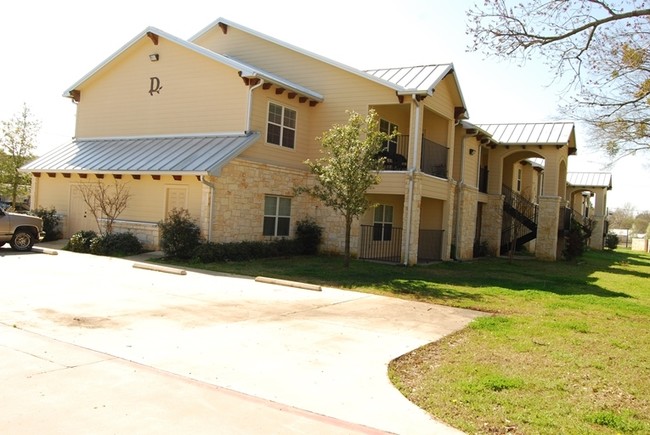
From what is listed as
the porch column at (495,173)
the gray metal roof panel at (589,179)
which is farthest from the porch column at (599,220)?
the porch column at (495,173)

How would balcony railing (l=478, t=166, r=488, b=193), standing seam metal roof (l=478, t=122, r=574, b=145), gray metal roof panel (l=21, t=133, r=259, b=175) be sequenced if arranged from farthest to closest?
balcony railing (l=478, t=166, r=488, b=193) < standing seam metal roof (l=478, t=122, r=574, b=145) < gray metal roof panel (l=21, t=133, r=259, b=175)

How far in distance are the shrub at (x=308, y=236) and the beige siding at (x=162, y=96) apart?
452cm

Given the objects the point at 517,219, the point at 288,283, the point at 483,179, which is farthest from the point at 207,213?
the point at 517,219

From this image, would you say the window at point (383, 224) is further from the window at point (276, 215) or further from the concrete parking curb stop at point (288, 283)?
the concrete parking curb stop at point (288, 283)

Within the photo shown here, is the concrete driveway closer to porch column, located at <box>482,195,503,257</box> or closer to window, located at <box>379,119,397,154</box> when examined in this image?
window, located at <box>379,119,397,154</box>

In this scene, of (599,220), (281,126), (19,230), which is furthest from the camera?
(599,220)

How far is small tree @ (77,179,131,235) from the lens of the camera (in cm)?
1905

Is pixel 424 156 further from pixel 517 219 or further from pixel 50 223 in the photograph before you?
pixel 50 223

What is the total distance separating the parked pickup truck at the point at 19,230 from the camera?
16688 millimetres

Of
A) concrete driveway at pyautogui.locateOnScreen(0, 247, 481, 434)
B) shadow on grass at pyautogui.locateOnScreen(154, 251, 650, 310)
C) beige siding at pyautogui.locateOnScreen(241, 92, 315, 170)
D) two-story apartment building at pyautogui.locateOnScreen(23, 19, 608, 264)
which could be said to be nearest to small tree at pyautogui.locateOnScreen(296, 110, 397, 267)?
shadow on grass at pyautogui.locateOnScreen(154, 251, 650, 310)

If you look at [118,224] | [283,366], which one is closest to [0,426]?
[283,366]

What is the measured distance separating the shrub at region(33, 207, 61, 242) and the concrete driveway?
33.6 ft

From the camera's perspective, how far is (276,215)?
2014 centimetres

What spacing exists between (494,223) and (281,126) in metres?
13.5
